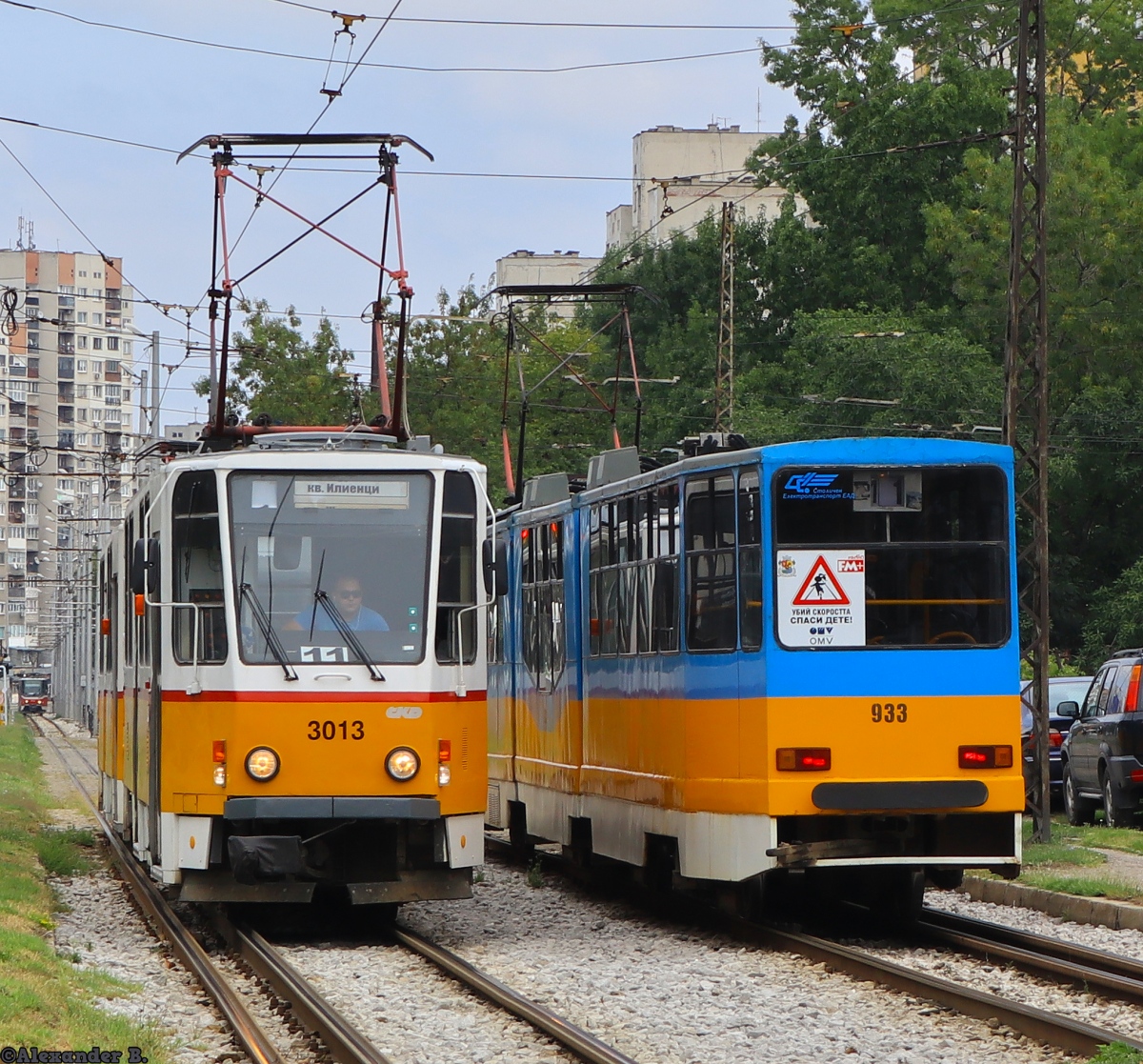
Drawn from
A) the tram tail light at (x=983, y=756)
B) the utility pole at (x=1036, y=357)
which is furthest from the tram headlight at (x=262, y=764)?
the utility pole at (x=1036, y=357)

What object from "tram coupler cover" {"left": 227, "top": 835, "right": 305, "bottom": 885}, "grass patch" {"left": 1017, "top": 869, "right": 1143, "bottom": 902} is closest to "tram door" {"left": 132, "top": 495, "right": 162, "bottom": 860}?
"tram coupler cover" {"left": 227, "top": 835, "right": 305, "bottom": 885}

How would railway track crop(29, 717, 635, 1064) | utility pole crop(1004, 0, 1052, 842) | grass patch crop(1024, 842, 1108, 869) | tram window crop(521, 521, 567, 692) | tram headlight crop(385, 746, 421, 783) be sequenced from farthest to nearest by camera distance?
1. utility pole crop(1004, 0, 1052, 842)
2. tram window crop(521, 521, 567, 692)
3. grass patch crop(1024, 842, 1108, 869)
4. tram headlight crop(385, 746, 421, 783)
5. railway track crop(29, 717, 635, 1064)

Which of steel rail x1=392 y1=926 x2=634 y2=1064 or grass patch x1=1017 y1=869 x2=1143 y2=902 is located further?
grass patch x1=1017 y1=869 x2=1143 y2=902

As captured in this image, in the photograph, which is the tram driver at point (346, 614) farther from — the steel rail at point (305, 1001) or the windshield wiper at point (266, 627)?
the steel rail at point (305, 1001)

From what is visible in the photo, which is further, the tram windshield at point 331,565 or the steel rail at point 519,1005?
the tram windshield at point 331,565

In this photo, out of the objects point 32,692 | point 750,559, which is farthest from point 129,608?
point 32,692

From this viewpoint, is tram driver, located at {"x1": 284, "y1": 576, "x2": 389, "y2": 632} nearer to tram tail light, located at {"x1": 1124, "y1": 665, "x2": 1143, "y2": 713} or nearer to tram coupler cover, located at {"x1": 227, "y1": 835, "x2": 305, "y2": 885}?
tram coupler cover, located at {"x1": 227, "y1": 835, "x2": 305, "y2": 885}

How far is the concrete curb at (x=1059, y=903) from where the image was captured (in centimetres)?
1368

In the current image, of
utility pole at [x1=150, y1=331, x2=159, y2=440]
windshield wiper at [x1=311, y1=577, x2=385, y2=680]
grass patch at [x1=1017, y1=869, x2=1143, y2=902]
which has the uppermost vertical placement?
utility pole at [x1=150, y1=331, x2=159, y2=440]

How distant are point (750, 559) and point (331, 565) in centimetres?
259

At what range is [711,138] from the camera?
293 feet

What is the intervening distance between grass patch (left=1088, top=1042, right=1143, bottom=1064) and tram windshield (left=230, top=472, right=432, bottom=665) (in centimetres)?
597

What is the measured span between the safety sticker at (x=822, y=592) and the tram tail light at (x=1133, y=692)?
382 inches

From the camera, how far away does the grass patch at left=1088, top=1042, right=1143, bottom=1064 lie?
8125 mm
